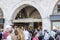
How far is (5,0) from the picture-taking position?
2545 centimetres

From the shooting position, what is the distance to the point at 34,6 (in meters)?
24.0

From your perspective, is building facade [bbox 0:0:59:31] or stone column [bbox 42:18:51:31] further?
building facade [bbox 0:0:59:31]

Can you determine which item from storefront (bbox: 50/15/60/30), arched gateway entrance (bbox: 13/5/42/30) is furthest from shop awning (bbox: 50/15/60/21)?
arched gateway entrance (bbox: 13/5/42/30)

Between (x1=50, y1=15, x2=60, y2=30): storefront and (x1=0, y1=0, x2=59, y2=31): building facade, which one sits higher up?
(x1=0, y1=0, x2=59, y2=31): building facade

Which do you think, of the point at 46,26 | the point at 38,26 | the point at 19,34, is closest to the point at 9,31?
the point at 19,34

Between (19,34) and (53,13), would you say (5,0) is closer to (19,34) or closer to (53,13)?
(53,13)

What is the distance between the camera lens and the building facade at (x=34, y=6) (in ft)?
75.6

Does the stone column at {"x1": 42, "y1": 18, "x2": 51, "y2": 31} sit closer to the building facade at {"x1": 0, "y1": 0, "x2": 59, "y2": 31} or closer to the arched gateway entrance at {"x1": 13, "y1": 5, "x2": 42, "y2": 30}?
the building facade at {"x1": 0, "y1": 0, "x2": 59, "y2": 31}

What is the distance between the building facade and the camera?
75.6 feet

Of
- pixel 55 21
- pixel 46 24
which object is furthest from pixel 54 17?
pixel 46 24

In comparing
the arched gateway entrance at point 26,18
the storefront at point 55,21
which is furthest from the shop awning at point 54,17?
the arched gateway entrance at point 26,18

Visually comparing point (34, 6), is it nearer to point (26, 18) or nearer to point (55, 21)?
point (26, 18)

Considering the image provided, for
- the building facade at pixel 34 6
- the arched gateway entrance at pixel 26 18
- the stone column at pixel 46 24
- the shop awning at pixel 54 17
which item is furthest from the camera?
the arched gateway entrance at pixel 26 18

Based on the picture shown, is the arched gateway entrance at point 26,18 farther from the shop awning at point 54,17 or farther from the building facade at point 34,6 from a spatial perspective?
the shop awning at point 54,17
